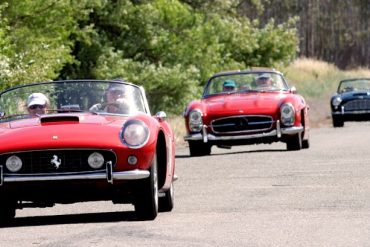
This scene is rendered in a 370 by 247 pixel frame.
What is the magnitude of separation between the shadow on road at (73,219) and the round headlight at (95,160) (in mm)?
498

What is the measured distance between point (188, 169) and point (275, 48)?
3051 cm

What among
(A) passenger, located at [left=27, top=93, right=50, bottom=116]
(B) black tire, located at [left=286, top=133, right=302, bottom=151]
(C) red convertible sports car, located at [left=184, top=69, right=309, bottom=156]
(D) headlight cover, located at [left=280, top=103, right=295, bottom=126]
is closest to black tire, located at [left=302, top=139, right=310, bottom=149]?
(C) red convertible sports car, located at [left=184, top=69, right=309, bottom=156]

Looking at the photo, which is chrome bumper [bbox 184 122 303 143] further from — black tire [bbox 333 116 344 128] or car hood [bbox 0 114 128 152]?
black tire [bbox 333 116 344 128]

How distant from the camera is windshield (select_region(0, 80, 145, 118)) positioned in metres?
13.2

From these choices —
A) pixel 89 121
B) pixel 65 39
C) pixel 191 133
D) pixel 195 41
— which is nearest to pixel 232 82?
pixel 191 133

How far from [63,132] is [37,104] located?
44.1 inches

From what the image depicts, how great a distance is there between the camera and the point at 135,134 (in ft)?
39.7

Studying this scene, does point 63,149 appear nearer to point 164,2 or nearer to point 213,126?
point 213,126

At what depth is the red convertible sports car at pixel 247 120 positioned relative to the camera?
922 inches

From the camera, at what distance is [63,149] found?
11883 mm

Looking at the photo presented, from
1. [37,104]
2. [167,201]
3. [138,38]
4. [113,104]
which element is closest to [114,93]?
[113,104]

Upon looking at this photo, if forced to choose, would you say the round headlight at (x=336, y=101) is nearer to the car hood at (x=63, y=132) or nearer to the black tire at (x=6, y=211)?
the car hood at (x=63, y=132)

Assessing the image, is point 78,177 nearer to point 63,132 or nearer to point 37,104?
point 63,132

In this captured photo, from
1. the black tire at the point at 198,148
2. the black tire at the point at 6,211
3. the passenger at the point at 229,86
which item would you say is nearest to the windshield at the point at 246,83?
the passenger at the point at 229,86
